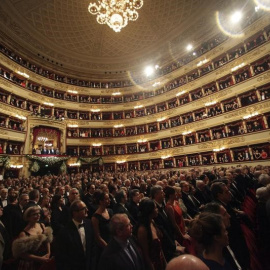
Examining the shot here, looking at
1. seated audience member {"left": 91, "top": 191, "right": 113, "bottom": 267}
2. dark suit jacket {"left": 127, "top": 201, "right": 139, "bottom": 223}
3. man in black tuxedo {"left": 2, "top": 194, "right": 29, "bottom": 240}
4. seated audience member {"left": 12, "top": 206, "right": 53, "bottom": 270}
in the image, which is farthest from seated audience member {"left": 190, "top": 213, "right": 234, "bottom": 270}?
man in black tuxedo {"left": 2, "top": 194, "right": 29, "bottom": 240}

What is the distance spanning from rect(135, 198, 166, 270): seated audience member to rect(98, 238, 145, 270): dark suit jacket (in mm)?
246

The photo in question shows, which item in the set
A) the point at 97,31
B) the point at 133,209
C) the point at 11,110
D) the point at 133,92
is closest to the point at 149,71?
the point at 133,92

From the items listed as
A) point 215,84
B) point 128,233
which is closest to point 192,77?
point 215,84

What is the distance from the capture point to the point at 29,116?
19.0 m

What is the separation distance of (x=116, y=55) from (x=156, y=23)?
707 cm

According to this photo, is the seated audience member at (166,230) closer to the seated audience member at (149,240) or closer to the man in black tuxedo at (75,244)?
the seated audience member at (149,240)

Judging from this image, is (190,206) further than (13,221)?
Yes

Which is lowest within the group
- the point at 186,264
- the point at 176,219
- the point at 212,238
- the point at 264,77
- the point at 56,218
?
the point at 176,219

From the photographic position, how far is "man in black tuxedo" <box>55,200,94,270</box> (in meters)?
2.23

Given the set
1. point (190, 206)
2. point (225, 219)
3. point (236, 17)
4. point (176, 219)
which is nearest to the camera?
point (225, 219)

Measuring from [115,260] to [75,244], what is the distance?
86 centimetres

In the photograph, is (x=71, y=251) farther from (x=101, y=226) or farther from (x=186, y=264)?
(x=186, y=264)

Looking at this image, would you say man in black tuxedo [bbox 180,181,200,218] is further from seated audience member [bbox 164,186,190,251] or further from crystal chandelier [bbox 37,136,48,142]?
crystal chandelier [bbox 37,136,48,142]

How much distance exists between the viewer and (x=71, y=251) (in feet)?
7.52
